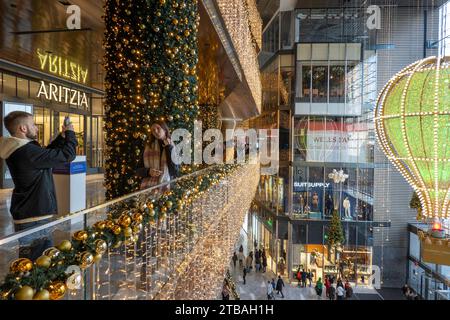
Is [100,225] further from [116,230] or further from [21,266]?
[21,266]

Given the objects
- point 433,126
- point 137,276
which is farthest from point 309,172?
point 137,276

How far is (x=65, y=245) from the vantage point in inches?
81.6

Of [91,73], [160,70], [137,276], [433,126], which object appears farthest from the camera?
[91,73]

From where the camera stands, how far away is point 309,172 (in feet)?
76.1

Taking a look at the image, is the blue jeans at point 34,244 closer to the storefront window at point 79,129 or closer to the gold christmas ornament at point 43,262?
the gold christmas ornament at point 43,262

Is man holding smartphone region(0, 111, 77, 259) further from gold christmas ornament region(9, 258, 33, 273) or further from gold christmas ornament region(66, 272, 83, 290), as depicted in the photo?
gold christmas ornament region(9, 258, 33, 273)

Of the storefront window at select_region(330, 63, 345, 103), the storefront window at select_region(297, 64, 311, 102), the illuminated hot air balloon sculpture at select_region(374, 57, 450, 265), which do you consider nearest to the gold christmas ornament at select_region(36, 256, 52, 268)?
the illuminated hot air balloon sculpture at select_region(374, 57, 450, 265)

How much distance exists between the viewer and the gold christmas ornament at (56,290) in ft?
5.91

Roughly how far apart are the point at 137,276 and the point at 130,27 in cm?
365

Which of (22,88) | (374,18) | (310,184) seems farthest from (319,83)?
(22,88)

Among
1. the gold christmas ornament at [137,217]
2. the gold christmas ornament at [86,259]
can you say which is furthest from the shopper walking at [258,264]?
the gold christmas ornament at [86,259]

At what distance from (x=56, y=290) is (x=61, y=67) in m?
14.7
